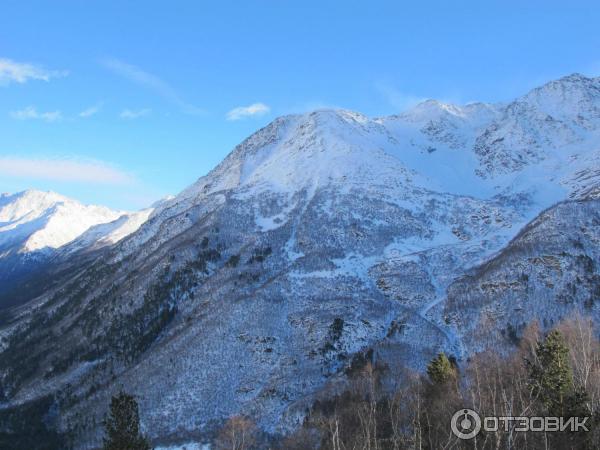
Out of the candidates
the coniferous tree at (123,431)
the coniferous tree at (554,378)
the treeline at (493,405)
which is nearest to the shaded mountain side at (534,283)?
the treeline at (493,405)

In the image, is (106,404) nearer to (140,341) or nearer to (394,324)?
(140,341)

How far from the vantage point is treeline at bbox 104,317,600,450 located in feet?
170

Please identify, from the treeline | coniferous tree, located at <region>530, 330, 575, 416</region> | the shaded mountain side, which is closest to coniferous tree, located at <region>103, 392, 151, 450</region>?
the treeline

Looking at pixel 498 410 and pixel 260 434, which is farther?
pixel 260 434

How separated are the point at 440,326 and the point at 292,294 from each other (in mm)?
48708

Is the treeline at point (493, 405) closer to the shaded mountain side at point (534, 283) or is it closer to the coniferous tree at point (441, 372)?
the coniferous tree at point (441, 372)

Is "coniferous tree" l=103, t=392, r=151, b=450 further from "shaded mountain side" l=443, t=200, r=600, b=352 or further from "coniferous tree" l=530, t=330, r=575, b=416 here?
"shaded mountain side" l=443, t=200, r=600, b=352

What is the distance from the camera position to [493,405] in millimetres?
54719

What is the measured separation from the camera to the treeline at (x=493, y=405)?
51.8 meters

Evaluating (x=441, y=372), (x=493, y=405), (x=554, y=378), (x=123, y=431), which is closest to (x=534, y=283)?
(x=441, y=372)

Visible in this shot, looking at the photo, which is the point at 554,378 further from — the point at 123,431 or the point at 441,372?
the point at 123,431

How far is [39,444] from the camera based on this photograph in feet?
536

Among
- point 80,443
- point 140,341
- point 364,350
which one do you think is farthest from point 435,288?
point 80,443

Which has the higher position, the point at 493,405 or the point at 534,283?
the point at 534,283
